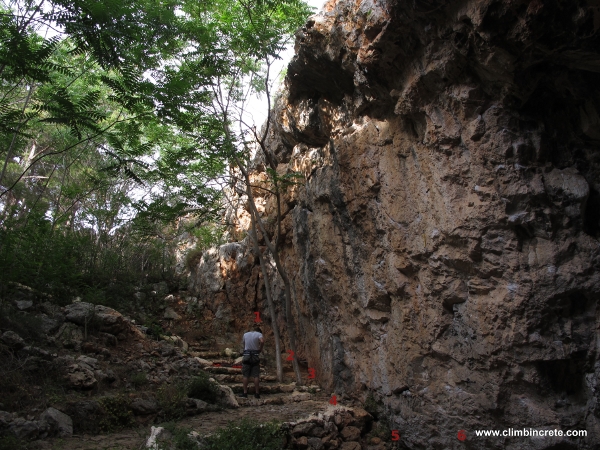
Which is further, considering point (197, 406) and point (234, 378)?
point (234, 378)

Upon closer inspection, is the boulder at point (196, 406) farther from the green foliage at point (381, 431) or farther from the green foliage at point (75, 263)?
the green foliage at point (75, 263)

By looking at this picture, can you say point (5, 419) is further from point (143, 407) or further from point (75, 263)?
point (75, 263)

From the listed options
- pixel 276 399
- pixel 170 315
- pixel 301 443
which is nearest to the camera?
pixel 301 443

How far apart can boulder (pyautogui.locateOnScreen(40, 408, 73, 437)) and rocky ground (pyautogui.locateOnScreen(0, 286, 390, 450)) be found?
0.01m

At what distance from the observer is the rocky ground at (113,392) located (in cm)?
485

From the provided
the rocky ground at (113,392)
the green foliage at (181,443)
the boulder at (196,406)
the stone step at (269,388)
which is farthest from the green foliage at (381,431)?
the green foliage at (181,443)

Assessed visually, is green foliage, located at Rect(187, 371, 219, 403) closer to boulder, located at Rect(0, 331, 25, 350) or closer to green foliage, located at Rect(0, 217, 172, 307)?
boulder, located at Rect(0, 331, 25, 350)

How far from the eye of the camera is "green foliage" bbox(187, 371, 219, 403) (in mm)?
6449

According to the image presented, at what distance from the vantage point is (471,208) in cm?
467

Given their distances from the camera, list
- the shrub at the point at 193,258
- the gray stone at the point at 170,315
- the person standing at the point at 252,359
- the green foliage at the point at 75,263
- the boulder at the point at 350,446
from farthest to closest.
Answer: the shrub at the point at 193,258 < the gray stone at the point at 170,315 < the person standing at the point at 252,359 < the green foliage at the point at 75,263 < the boulder at the point at 350,446

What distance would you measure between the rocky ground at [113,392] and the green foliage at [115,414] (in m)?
0.01

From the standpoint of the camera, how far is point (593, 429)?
3.89 meters

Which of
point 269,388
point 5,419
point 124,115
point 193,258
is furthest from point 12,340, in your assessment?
point 124,115

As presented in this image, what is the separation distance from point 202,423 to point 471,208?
15.0ft
